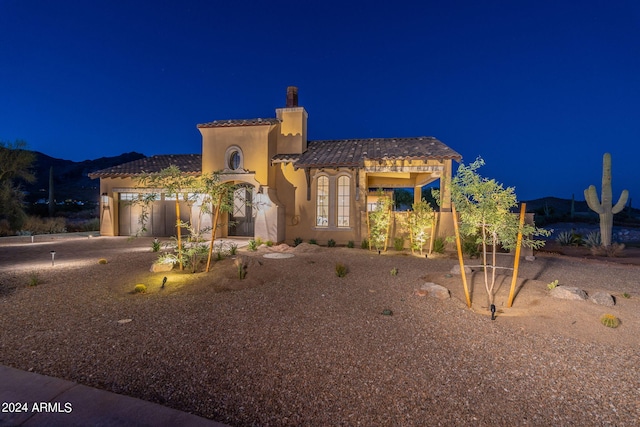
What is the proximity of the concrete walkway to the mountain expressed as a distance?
140ft

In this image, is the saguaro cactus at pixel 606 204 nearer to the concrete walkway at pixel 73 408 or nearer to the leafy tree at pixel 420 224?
the leafy tree at pixel 420 224

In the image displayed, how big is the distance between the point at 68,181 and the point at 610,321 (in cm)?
7140

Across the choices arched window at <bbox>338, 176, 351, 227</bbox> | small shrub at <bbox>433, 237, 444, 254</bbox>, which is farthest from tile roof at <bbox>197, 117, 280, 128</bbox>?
small shrub at <bbox>433, 237, 444, 254</bbox>

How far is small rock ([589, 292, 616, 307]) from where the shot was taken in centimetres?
541

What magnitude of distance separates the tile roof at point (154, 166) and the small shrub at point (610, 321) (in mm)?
14773

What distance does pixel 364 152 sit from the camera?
1383 cm

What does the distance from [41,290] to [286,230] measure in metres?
8.89

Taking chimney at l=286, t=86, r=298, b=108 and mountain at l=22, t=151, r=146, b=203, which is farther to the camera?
mountain at l=22, t=151, r=146, b=203

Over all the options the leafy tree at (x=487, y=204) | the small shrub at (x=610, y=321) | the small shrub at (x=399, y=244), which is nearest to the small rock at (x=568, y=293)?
the small shrub at (x=610, y=321)

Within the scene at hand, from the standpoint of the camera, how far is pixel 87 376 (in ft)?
10.1

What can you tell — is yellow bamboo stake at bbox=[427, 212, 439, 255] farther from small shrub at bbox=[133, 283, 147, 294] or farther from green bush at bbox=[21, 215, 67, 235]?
green bush at bbox=[21, 215, 67, 235]

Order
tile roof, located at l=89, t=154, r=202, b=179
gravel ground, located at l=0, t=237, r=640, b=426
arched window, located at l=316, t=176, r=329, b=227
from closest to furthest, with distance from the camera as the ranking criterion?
1. gravel ground, located at l=0, t=237, r=640, b=426
2. arched window, located at l=316, t=176, r=329, b=227
3. tile roof, located at l=89, t=154, r=202, b=179

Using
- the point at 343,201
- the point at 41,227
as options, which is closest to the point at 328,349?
the point at 343,201

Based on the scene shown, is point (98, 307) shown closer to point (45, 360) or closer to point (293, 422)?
point (45, 360)
